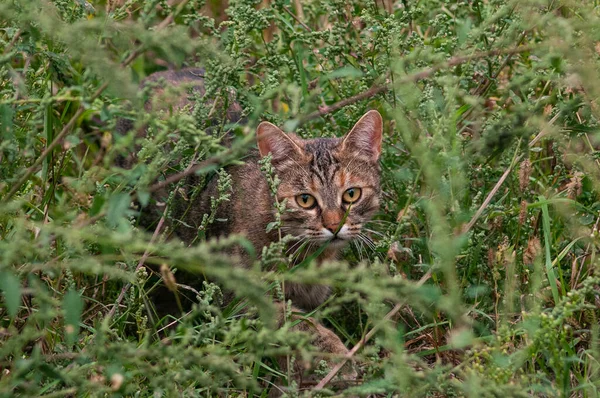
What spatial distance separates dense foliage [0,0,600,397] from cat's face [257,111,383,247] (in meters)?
0.13

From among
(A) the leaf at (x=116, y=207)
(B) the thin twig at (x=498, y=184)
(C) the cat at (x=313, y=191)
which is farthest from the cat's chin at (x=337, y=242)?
(A) the leaf at (x=116, y=207)

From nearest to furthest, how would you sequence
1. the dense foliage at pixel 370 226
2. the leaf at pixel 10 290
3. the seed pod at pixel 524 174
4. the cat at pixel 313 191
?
the leaf at pixel 10 290, the dense foliage at pixel 370 226, the seed pod at pixel 524 174, the cat at pixel 313 191

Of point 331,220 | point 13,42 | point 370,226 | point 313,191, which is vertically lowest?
point 370,226

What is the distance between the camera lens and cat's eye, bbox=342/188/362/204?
13.4ft

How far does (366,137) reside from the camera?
4.08 meters

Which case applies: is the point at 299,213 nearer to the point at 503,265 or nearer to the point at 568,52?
the point at 503,265

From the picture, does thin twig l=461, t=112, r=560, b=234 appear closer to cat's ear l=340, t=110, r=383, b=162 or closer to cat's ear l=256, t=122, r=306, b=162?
cat's ear l=340, t=110, r=383, b=162

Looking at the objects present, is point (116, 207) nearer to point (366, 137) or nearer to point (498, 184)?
point (498, 184)

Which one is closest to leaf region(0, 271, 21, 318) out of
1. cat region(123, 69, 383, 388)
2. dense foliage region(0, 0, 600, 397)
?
dense foliage region(0, 0, 600, 397)

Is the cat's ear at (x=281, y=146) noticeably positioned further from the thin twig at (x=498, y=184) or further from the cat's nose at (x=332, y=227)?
the thin twig at (x=498, y=184)

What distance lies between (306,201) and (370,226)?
37 centimetres

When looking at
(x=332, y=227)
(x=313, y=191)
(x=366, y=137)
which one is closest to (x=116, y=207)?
(x=332, y=227)

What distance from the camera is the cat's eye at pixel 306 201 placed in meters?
4.06

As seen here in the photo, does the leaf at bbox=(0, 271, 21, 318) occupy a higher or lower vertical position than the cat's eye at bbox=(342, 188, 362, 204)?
higher
